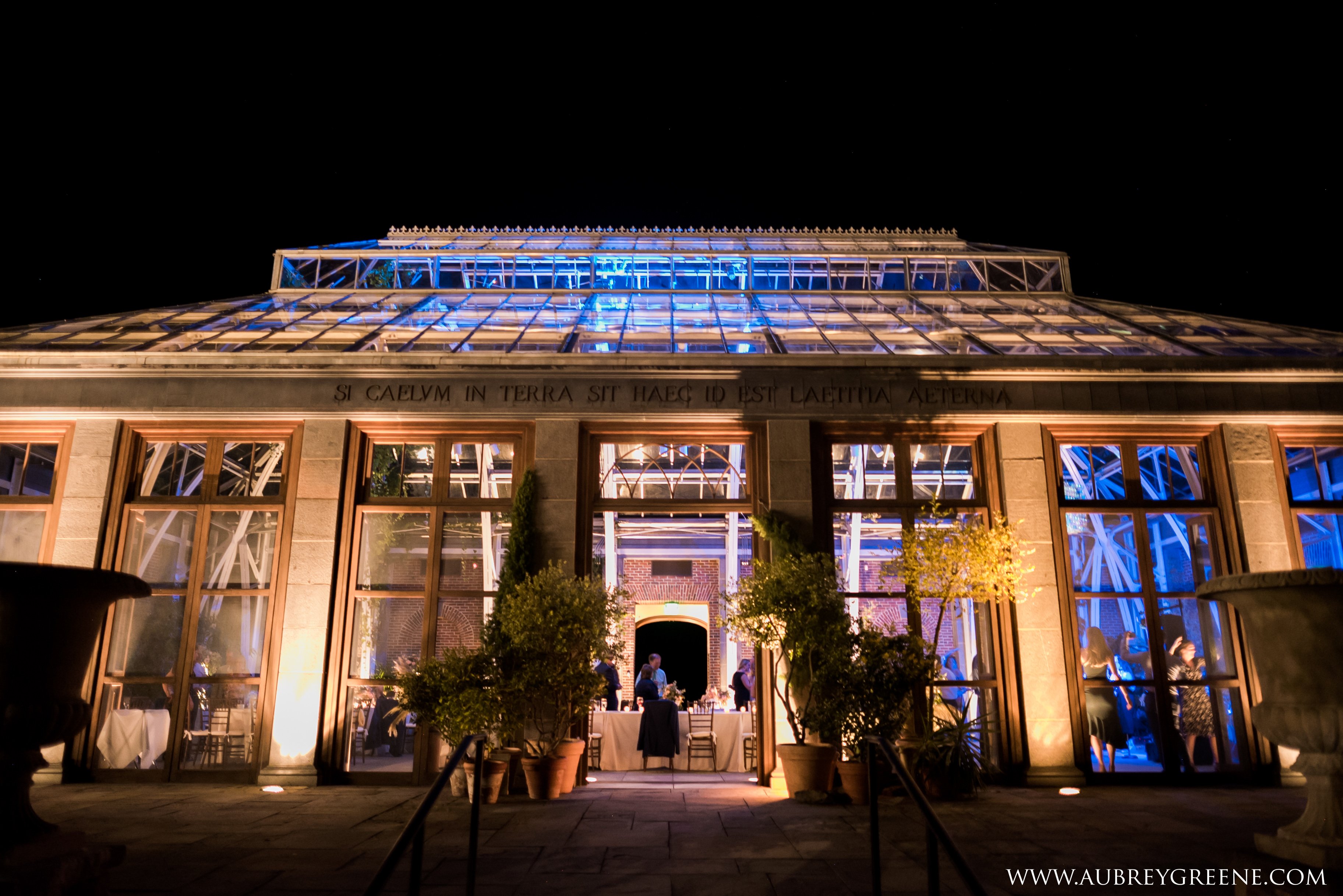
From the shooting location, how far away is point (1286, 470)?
1013 cm

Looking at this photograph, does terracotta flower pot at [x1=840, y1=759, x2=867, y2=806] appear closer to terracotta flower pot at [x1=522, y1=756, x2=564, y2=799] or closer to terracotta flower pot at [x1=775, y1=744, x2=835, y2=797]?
terracotta flower pot at [x1=775, y1=744, x2=835, y2=797]

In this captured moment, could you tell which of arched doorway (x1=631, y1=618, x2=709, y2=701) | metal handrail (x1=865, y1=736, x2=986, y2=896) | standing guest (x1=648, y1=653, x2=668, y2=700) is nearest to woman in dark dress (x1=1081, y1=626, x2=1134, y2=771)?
metal handrail (x1=865, y1=736, x2=986, y2=896)

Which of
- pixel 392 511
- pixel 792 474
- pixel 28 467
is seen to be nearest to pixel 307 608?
pixel 392 511

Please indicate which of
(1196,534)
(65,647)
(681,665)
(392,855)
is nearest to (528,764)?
(65,647)

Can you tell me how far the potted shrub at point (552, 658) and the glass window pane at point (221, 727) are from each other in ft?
9.91

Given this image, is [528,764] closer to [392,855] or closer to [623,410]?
[623,410]

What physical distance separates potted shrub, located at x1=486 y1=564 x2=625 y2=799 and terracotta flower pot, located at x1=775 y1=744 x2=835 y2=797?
6.41 ft

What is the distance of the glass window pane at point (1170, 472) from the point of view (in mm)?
10156

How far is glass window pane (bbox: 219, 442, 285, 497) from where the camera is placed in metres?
10.0

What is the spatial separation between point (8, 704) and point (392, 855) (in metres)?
2.56

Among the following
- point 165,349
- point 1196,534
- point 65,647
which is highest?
point 165,349

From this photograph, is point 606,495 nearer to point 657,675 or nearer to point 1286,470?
point 657,675

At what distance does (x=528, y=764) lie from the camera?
8.17 meters
